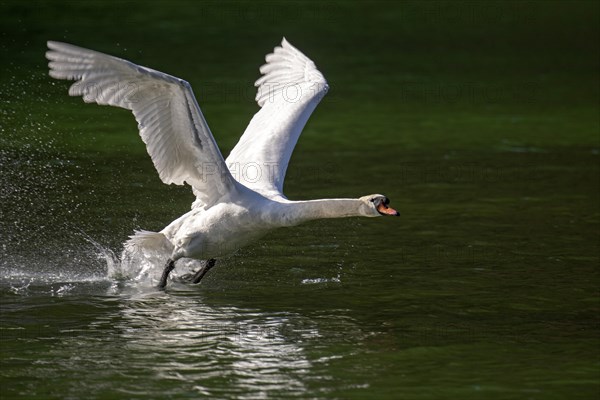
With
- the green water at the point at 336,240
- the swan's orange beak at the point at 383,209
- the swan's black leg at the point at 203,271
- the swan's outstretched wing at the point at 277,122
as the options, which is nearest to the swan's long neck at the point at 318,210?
the swan's orange beak at the point at 383,209

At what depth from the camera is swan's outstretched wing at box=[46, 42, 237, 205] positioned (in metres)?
9.39

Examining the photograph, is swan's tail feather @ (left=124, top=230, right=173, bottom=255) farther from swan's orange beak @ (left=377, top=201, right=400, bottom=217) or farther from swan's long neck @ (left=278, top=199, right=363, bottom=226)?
swan's orange beak @ (left=377, top=201, right=400, bottom=217)

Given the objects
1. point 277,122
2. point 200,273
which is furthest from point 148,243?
point 277,122

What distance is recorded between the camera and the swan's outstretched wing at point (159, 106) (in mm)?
9391

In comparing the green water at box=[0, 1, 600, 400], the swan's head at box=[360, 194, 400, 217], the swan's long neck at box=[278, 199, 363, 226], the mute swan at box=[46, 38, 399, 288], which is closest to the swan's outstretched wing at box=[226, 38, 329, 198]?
the mute swan at box=[46, 38, 399, 288]

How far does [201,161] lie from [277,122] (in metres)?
1.54

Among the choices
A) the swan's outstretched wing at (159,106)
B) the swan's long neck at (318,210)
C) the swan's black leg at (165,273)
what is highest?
the swan's outstretched wing at (159,106)

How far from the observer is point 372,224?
13.2 metres

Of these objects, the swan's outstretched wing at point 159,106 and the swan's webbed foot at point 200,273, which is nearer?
the swan's outstretched wing at point 159,106

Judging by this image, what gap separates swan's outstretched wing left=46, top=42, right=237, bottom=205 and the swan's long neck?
1.98 feet

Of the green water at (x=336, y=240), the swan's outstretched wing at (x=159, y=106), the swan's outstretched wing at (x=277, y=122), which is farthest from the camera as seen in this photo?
the swan's outstretched wing at (x=277, y=122)

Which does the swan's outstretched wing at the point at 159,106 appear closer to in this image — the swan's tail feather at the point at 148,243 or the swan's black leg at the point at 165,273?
the swan's tail feather at the point at 148,243

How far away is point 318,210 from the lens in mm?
9758

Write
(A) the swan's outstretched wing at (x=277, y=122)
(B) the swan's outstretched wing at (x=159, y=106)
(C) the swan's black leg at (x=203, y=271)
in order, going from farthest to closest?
(A) the swan's outstretched wing at (x=277, y=122) < (C) the swan's black leg at (x=203, y=271) < (B) the swan's outstretched wing at (x=159, y=106)
